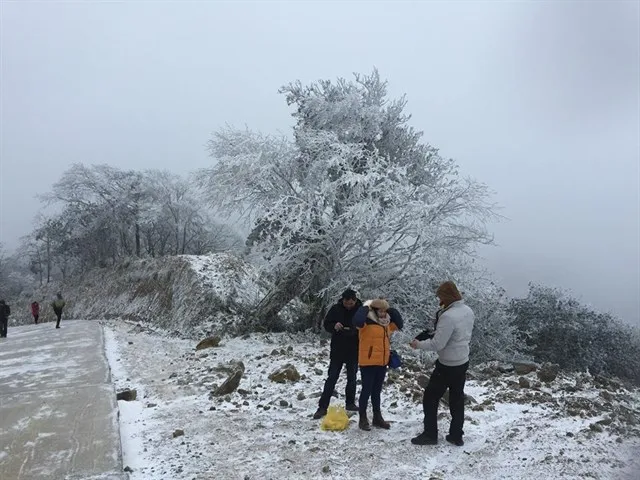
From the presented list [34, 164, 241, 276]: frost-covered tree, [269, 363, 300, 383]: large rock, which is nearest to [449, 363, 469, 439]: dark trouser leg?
[269, 363, 300, 383]: large rock

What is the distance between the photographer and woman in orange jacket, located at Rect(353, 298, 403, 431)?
5.39 metres

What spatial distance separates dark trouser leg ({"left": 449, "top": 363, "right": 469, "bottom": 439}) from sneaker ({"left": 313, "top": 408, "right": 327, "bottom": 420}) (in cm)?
155

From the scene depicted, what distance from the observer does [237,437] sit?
5.45m

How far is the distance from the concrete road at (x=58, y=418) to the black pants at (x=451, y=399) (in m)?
3.03

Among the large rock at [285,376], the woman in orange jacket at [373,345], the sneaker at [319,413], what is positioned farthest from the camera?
the large rock at [285,376]

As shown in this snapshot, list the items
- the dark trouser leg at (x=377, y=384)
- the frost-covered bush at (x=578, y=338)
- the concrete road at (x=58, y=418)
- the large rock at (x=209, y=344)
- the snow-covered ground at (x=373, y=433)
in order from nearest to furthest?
the snow-covered ground at (x=373, y=433) → the concrete road at (x=58, y=418) → the dark trouser leg at (x=377, y=384) → the large rock at (x=209, y=344) → the frost-covered bush at (x=578, y=338)

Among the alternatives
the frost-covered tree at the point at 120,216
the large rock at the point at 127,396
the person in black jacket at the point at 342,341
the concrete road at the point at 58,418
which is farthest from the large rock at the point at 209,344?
the frost-covered tree at the point at 120,216

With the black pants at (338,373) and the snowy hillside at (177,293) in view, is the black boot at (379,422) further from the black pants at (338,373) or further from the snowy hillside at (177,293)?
the snowy hillside at (177,293)

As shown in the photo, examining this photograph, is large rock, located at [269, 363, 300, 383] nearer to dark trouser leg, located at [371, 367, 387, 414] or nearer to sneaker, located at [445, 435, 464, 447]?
dark trouser leg, located at [371, 367, 387, 414]

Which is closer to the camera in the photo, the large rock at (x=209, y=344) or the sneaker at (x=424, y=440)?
the sneaker at (x=424, y=440)

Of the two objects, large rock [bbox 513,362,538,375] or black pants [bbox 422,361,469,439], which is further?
large rock [bbox 513,362,538,375]

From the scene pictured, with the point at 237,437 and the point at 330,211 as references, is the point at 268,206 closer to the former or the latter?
the point at 330,211

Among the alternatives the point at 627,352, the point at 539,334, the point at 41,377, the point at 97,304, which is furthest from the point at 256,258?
the point at 97,304

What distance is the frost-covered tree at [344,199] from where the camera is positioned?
38.4ft
